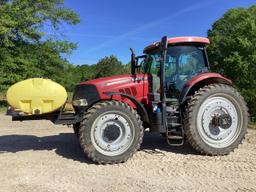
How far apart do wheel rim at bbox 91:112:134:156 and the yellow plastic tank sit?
0.95 meters

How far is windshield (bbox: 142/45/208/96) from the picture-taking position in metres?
8.44

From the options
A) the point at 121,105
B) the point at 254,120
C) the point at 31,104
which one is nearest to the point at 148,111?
the point at 121,105

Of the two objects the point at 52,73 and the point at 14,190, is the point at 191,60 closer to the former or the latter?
the point at 14,190

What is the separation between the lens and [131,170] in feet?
23.0

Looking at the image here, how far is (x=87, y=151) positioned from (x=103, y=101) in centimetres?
100

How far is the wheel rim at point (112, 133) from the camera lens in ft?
24.7

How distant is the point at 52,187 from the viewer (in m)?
6.02

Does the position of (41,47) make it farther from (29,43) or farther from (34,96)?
(34,96)

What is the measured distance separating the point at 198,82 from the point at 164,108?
92 centimetres

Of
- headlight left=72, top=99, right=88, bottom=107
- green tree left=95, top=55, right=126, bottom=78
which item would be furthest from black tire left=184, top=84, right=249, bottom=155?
green tree left=95, top=55, right=126, bottom=78

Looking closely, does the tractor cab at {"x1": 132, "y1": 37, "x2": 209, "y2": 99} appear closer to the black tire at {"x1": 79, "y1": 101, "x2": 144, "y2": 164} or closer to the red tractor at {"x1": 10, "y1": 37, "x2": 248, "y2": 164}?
the red tractor at {"x1": 10, "y1": 37, "x2": 248, "y2": 164}

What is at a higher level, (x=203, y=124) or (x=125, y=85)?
(x=125, y=85)

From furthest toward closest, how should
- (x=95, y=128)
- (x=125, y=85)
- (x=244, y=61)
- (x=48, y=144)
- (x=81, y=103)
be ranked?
(x=244, y=61) → (x=48, y=144) → (x=125, y=85) → (x=81, y=103) → (x=95, y=128)

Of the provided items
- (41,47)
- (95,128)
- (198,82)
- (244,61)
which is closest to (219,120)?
(198,82)
